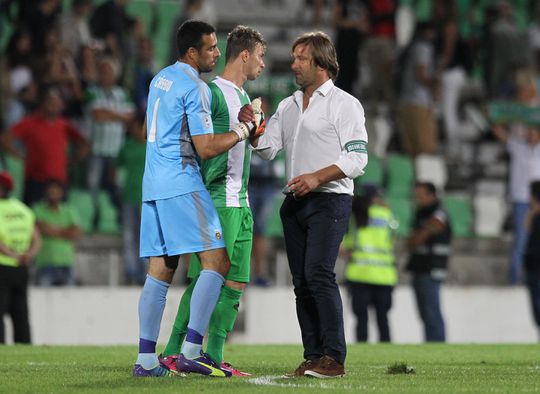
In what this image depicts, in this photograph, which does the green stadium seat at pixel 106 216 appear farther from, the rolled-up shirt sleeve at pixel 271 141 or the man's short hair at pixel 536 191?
the rolled-up shirt sleeve at pixel 271 141

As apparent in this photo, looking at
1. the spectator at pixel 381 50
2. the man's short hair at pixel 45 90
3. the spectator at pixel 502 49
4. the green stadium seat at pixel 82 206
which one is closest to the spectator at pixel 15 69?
the man's short hair at pixel 45 90

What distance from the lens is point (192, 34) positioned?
26.4 ft

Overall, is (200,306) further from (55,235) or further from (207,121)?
(55,235)

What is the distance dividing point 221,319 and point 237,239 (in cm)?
52

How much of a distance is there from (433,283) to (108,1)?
6.36m

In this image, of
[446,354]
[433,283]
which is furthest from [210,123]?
[433,283]

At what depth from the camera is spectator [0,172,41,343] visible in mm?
13727

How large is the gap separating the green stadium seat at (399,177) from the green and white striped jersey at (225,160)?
1096 cm

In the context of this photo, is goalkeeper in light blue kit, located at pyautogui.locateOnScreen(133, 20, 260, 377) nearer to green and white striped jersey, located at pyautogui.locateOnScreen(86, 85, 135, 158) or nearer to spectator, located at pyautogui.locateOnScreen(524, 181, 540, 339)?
spectator, located at pyautogui.locateOnScreen(524, 181, 540, 339)

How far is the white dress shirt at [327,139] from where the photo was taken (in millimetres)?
8102

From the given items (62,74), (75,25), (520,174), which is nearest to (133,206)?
(62,74)

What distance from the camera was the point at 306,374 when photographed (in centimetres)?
805

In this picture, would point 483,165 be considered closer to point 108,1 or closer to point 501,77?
point 501,77

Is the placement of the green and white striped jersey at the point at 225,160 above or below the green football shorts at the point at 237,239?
above
